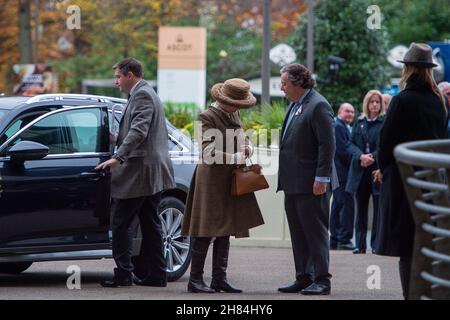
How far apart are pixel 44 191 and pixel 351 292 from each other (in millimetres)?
2710

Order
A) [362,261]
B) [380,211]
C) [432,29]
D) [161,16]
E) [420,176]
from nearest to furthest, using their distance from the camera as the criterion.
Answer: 1. [420,176]
2. [380,211]
3. [362,261]
4. [161,16]
5. [432,29]

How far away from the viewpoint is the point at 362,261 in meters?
14.2

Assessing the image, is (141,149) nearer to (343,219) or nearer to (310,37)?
(343,219)

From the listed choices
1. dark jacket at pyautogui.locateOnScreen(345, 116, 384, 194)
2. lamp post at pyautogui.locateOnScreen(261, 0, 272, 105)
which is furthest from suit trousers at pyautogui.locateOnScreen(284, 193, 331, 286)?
lamp post at pyautogui.locateOnScreen(261, 0, 272, 105)

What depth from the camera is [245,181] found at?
34.5 feet

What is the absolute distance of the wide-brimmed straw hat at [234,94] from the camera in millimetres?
10578

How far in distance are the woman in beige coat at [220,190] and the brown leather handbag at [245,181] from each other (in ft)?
0.25

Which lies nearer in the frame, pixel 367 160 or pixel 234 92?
pixel 234 92

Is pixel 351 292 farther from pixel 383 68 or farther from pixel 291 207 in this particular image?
pixel 383 68

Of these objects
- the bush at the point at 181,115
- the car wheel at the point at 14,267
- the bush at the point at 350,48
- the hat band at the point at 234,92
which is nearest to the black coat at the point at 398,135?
the hat band at the point at 234,92

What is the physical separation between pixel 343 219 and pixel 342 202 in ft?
0.85

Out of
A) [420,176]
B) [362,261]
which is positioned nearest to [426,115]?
[420,176]

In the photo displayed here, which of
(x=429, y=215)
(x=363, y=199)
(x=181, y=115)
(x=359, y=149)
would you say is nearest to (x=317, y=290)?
(x=429, y=215)

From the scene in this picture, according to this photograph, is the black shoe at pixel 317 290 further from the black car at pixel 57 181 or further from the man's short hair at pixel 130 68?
the man's short hair at pixel 130 68
